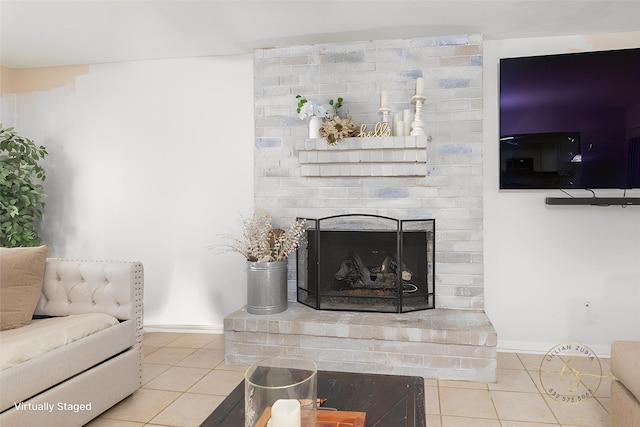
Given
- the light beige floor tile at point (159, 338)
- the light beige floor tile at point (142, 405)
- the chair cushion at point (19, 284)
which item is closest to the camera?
the chair cushion at point (19, 284)

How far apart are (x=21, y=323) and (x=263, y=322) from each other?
135 centimetres

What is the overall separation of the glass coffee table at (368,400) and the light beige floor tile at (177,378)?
→ 1.25 metres

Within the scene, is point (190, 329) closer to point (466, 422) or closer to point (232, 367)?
point (232, 367)

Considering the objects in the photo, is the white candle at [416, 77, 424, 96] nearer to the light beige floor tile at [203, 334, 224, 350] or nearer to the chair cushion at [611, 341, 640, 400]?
the chair cushion at [611, 341, 640, 400]

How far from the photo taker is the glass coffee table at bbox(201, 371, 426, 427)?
1.37 m

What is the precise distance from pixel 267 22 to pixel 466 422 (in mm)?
2692

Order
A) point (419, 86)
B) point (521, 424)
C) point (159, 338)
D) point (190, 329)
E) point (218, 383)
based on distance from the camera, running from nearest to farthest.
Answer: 1. point (521, 424)
2. point (218, 383)
3. point (419, 86)
4. point (159, 338)
5. point (190, 329)

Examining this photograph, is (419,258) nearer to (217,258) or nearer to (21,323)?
(217,258)

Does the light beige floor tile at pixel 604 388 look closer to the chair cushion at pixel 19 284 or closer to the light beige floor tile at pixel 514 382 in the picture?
the light beige floor tile at pixel 514 382

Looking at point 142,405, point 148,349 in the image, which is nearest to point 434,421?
point 142,405

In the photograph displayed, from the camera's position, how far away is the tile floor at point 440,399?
2.20m

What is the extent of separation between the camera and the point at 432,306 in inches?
124

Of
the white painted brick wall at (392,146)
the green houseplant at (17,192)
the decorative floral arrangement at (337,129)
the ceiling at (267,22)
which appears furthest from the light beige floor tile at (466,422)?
the green houseplant at (17,192)

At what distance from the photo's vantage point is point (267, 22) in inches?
117
